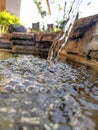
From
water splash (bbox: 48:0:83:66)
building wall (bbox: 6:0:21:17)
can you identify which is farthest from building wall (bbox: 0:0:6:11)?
water splash (bbox: 48:0:83:66)

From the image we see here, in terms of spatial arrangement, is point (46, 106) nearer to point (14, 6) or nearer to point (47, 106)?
point (47, 106)

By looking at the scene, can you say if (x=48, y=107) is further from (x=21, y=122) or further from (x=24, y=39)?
(x=24, y=39)

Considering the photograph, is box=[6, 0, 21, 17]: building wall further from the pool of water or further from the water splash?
the pool of water

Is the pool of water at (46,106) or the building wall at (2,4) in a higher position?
the building wall at (2,4)

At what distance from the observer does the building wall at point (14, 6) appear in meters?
13.7

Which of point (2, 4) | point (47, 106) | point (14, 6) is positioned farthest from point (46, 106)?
point (2, 4)

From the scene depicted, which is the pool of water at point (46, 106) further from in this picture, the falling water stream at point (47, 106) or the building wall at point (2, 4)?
the building wall at point (2, 4)

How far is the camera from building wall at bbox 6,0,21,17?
1372 centimetres

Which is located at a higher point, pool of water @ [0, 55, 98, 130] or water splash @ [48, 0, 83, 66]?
water splash @ [48, 0, 83, 66]

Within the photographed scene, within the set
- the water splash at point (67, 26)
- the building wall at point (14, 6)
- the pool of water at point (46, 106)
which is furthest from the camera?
the building wall at point (14, 6)

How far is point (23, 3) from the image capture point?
46.8ft

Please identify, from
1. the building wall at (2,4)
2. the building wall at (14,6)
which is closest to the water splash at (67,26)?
the building wall at (14,6)

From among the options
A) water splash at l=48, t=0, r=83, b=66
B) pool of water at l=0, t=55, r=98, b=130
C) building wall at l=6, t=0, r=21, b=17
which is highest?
building wall at l=6, t=0, r=21, b=17

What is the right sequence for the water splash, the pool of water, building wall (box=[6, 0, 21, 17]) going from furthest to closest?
building wall (box=[6, 0, 21, 17]) < the water splash < the pool of water
